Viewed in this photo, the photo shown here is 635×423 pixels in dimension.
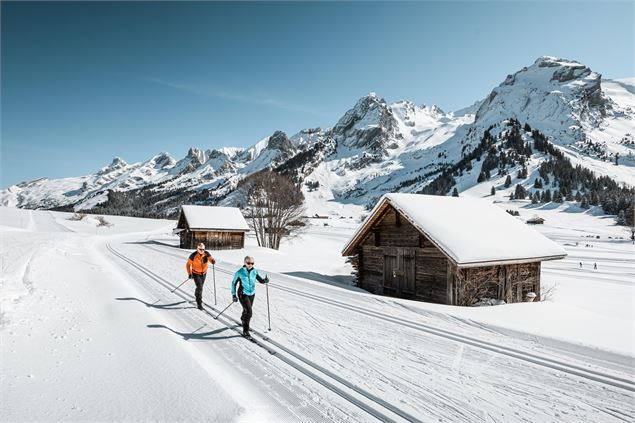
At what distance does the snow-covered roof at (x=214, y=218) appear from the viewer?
144 ft

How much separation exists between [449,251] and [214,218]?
37288mm

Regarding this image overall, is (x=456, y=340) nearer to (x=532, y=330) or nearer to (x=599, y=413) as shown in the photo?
(x=532, y=330)

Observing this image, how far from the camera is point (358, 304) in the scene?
40.7 feet

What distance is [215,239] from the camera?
44.9 meters

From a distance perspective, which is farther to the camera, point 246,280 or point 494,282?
point 494,282

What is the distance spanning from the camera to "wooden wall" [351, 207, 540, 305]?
1419 cm

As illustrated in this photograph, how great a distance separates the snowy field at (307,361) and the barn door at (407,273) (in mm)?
3684

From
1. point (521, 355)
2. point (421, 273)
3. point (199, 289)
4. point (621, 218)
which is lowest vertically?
point (521, 355)

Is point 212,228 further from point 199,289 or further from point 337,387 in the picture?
point 337,387

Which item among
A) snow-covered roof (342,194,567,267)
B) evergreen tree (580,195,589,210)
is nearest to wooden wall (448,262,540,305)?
snow-covered roof (342,194,567,267)

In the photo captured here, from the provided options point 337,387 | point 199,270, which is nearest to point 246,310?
point 337,387

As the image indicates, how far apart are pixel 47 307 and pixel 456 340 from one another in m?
11.3

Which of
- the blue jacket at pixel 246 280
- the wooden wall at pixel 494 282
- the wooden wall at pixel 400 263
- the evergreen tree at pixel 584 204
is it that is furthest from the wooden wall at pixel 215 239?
the evergreen tree at pixel 584 204

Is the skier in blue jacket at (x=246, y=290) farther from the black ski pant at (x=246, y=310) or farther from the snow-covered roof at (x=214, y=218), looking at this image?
the snow-covered roof at (x=214, y=218)
